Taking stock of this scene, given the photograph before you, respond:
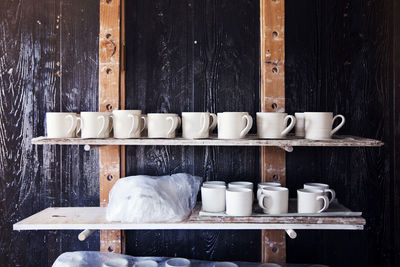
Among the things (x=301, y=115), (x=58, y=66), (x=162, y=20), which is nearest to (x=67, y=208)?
(x=58, y=66)

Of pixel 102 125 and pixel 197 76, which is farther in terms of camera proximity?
pixel 197 76

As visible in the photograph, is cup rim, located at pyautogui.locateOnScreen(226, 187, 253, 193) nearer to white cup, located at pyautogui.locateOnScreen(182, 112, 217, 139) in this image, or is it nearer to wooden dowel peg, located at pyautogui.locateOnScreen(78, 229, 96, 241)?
white cup, located at pyautogui.locateOnScreen(182, 112, 217, 139)

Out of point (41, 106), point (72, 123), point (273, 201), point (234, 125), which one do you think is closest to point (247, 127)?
point (234, 125)

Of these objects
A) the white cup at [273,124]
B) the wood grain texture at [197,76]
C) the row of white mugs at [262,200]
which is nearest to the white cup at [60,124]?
the wood grain texture at [197,76]

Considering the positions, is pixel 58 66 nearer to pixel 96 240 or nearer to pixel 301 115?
pixel 96 240

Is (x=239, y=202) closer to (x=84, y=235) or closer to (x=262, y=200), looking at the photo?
(x=262, y=200)

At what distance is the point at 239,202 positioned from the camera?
1.32 metres

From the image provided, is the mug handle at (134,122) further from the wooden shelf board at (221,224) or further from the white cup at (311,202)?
the white cup at (311,202)

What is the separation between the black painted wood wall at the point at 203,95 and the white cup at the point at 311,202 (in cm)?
28

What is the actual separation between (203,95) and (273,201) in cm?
60

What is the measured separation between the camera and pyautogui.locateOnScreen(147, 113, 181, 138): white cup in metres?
1.36

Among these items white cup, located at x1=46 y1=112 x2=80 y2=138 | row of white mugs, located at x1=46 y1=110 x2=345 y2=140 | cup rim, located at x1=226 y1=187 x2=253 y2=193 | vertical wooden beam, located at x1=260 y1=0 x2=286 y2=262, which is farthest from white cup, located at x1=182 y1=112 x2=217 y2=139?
white cup, located at x1=46 y1=112 x2=80 y2=138

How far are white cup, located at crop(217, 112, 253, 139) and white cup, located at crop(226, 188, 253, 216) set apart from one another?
0.22 meters

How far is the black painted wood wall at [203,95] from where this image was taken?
1634 millimetres
